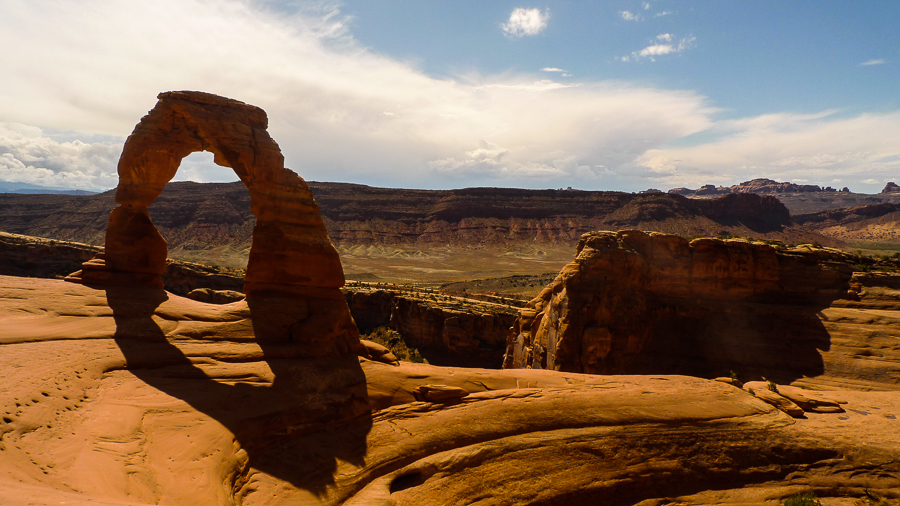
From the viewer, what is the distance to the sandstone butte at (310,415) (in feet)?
35.8

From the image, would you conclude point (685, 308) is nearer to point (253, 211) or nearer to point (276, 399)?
point (276, 399)

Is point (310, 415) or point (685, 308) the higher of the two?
point (685, 308)

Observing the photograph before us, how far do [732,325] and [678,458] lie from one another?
54.0ft

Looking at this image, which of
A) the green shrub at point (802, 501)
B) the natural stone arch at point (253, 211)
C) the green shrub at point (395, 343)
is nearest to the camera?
the green shrub at point (802, 501)

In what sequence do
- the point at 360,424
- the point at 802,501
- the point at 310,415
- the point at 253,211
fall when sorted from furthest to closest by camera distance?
the point at 253,211
the point at 360,424
the point at 310,415
the point at 802,501

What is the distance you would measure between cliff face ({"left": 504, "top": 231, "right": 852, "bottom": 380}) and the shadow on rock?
14529 mm

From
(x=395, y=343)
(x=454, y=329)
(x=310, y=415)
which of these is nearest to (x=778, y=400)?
(x=310, y=415)

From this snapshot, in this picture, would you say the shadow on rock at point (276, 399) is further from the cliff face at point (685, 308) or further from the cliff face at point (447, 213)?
the cliff face at point (447, 213)

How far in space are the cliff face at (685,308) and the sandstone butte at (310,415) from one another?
6.92 metres

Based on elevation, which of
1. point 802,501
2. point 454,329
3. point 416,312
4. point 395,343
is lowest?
point 395,343

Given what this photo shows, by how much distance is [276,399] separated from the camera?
14281mm

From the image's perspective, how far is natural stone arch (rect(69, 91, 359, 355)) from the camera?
60.5ft

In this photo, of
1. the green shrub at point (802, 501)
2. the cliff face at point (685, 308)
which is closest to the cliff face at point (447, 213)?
the cliff face at point (685, 308)

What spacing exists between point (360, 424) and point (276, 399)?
287 cm
